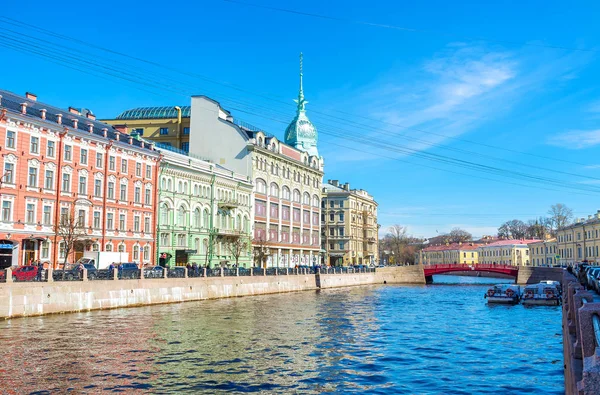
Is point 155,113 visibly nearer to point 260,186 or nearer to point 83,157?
point 260,186

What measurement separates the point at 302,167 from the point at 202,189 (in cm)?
2633

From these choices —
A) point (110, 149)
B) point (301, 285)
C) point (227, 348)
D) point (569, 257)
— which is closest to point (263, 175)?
point (301, 285)

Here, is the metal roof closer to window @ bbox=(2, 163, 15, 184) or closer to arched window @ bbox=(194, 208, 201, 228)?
arched window @ bbox=(194, 208, 201, 228)

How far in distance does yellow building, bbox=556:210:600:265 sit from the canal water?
7176cm

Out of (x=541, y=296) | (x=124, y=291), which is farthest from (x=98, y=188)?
(x=541, y=296)

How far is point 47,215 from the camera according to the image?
144ft

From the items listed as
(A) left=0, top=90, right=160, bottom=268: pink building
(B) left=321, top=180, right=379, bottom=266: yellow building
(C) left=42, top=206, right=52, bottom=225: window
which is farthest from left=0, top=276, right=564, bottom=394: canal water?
(B) left=321, top=180, right=379, bottom=266: yellow building

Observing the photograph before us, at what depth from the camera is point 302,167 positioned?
86.1m

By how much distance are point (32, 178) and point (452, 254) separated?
485 ft

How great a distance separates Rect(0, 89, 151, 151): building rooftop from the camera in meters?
42.2

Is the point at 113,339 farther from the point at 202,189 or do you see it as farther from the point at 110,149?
the point at 202,189

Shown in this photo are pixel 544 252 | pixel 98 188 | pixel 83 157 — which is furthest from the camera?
pixel 544 252

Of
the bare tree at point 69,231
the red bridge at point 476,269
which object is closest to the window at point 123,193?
the bare tree at point 69,231

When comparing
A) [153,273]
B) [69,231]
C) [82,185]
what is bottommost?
[153,273]
